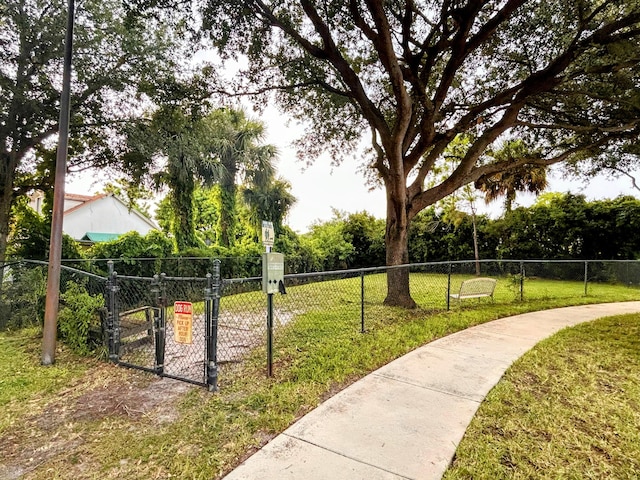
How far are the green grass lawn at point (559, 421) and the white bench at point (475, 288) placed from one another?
9.44ft

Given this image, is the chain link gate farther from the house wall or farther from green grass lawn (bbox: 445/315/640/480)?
the house wall

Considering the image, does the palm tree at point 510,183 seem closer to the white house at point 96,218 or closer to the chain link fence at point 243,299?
the chain link fence at point 243,299

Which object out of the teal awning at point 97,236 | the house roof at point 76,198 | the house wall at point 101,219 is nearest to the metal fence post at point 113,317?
the house wall at point 101,219

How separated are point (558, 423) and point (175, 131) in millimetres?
8797

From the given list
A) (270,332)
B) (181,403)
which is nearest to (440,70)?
(270,332)

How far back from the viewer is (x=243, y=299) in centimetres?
660

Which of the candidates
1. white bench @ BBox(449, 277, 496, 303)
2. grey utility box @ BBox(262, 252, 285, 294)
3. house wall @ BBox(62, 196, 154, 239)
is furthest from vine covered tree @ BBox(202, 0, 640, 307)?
house wall @ BBox(62, 196, 154, 239)

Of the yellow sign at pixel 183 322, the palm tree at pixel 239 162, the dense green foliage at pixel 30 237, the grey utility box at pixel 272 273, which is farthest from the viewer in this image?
the palm tree at pixel 239 162

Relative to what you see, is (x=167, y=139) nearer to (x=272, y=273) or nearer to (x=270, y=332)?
(x=272, y=273)

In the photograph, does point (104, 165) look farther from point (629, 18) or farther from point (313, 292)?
point (629, 18)

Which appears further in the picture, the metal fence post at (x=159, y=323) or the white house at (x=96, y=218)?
the white house at (x=96, y=218)

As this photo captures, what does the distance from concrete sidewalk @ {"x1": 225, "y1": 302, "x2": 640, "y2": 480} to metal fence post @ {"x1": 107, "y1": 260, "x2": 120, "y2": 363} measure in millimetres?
2667

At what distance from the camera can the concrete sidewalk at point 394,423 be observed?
7.18 feet

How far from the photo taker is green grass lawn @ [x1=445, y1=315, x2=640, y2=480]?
2.24 meters
